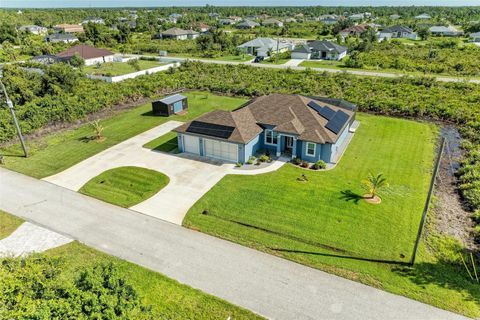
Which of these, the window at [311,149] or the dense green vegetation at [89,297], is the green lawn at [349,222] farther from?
the dense green vegetation at [89,297]

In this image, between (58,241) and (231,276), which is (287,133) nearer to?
(231,276)

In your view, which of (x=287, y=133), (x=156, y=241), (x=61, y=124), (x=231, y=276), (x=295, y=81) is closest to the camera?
(x=231, y=276)

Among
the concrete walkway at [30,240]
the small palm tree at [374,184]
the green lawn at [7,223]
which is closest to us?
the concrete walkway at [30,240]

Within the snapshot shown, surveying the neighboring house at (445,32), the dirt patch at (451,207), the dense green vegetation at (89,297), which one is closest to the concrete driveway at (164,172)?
the dense green vegetation at (89,297)

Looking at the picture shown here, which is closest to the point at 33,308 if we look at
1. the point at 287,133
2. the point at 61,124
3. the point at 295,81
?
the point at 287,133

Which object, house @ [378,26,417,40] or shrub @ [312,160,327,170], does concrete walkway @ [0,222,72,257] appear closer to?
shrub @ [312,160,327,170]

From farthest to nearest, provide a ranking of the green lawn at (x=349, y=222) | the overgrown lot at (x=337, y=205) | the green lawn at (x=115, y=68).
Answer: the green lawn at (x=115, y=68) < the overgrown lot at (x=337, y=205) < the green lawn at (x=349, y=222)
